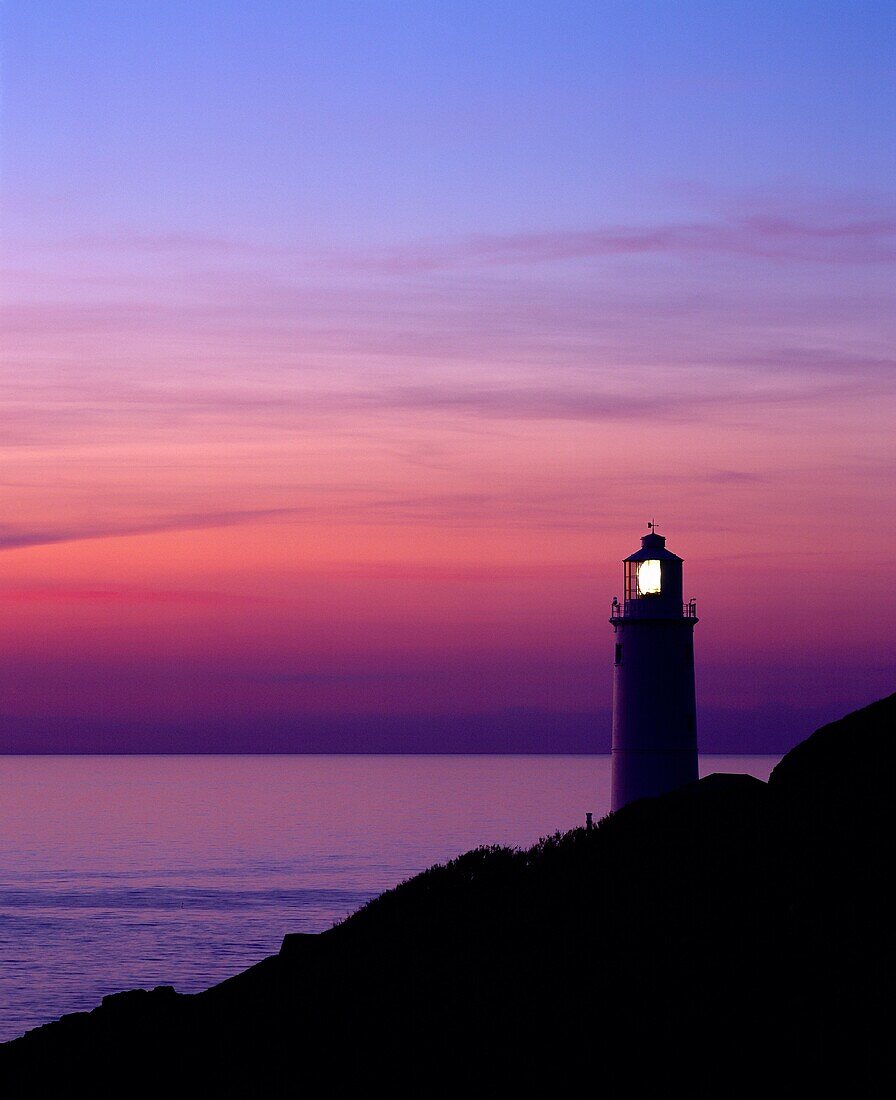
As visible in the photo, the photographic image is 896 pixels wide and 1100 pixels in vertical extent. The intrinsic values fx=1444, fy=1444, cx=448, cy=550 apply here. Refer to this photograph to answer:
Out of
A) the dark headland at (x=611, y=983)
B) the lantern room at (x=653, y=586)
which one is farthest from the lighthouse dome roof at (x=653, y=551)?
the dark headland at (x=611, y=983)

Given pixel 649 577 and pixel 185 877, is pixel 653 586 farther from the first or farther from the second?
pixel 185 877

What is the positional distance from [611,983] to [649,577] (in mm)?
25206

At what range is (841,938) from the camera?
50.8 feet

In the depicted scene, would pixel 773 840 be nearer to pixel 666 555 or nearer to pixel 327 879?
pixel 666 555

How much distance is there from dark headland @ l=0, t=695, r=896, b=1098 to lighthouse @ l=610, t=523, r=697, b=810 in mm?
15715

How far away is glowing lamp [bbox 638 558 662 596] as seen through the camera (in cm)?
4016

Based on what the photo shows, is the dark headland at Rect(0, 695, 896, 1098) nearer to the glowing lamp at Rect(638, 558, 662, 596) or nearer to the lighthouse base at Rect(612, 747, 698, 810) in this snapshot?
the lighthouse base at Rect(612, 747, 698, 810)

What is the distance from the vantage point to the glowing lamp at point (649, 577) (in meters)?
40.2

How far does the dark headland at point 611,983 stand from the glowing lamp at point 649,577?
17534 millimetres

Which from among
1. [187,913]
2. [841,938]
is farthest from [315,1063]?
[187,913]

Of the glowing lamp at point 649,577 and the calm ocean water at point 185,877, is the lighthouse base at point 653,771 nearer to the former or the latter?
the glowing lamp at point 649,577

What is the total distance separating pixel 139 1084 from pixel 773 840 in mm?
8424

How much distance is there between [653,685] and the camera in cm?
3884

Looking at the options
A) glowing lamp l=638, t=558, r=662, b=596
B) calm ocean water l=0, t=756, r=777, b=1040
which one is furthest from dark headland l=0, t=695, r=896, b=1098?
calm ocean water l=0, t=756, r=777, b=1040
